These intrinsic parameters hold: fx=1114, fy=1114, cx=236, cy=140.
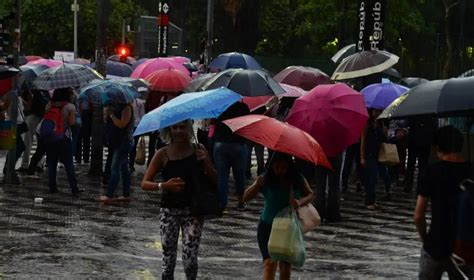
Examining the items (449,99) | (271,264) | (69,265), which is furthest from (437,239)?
(69,265)

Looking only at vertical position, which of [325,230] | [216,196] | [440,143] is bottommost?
[325,230]

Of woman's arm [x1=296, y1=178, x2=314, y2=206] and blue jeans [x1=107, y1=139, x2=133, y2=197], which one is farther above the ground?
woman's arm [x1=296, y1=178, x2=314, y2=206]

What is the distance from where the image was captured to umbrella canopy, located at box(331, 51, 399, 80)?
1916cm

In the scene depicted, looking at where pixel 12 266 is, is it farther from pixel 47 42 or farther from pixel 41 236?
pixel 47 42

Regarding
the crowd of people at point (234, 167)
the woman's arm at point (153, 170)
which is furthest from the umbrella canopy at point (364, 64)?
the woman's arm at point (153, 170)

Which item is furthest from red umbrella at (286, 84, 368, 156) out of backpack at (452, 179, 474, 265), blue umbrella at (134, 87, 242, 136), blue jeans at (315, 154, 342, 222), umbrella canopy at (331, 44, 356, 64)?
umbrella canopy at (331, 44, 356, 64)

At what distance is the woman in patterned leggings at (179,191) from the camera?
29.4ft

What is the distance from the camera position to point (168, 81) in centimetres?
2000

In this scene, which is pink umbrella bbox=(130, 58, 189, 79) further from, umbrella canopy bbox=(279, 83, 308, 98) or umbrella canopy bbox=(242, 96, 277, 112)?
umbrella canopy bbox=(242, 96, 277, 112)

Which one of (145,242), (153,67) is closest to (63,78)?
(145,242)

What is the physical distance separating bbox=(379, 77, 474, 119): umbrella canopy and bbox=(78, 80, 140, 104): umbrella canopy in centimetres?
792

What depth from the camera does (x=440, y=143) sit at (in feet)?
24.3

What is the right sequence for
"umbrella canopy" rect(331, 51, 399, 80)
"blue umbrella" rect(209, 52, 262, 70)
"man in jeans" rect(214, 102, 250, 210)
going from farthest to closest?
"blue umbrella" rect(209, 52, 262, 70)
"umbrella canopy" rect(331, 51, 399, 80)
"man in jeans" rect(214, 102, 250, 210)

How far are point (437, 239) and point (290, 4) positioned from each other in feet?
211
